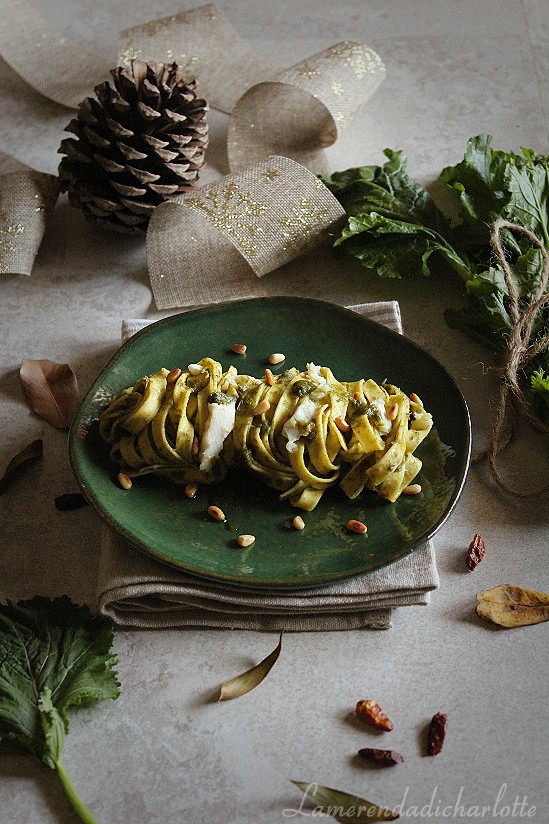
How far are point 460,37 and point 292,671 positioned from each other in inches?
115

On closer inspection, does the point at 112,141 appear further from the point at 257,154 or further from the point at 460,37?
the point at 460,37

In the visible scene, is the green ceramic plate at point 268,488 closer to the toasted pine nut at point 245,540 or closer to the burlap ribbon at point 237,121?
the toasted pine nut at point 245,540

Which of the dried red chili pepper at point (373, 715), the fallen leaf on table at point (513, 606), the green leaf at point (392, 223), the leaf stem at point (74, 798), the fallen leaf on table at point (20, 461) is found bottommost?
the leaf stem at point (74, 798)

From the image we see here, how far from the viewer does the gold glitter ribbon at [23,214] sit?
3.22m

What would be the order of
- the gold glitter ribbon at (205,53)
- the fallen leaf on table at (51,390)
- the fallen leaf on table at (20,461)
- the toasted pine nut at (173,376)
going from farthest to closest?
1. the gold glitter ribbon at (205,53)
2. the fallen leaf on table at (51,390)
3. the fallen leaf on table at (20,461)
4. the toasted pine nut at (173,376)

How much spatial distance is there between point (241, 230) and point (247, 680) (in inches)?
58.7

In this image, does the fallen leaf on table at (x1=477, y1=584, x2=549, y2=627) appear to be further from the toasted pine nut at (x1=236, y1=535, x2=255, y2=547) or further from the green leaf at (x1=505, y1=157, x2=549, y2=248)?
the green leaf at (x1=505, y1=157, x2=549, y2=248)

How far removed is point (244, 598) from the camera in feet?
7.74

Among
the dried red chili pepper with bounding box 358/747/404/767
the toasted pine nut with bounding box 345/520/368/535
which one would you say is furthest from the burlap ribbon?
the dried red chili pepper with bounding box 358/747/404/767

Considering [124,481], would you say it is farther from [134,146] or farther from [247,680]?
[134,146]

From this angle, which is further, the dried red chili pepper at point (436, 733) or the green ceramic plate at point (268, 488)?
the green ceramic plate at point (268, 488)

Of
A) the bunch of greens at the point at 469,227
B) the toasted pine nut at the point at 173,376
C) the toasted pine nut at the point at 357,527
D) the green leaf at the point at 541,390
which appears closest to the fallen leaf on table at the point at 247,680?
the toasted pine nut at the point at 357,527

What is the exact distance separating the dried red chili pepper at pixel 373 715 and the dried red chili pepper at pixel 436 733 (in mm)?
92

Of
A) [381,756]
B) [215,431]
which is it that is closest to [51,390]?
[215,431]
